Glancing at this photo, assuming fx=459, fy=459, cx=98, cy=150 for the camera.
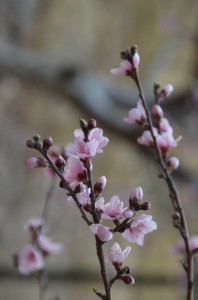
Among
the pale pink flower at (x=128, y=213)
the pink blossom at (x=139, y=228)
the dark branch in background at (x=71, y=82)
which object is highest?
the dark branch in background at (x=71, y=82)

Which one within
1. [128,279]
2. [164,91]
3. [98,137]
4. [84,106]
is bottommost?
[128,279]

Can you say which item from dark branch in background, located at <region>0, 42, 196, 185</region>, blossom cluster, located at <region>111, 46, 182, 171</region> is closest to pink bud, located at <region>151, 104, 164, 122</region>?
blossom cluster, located at <region>111, 46, 182, 171</region>

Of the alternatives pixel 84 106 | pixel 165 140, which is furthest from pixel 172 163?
pixel 84 106

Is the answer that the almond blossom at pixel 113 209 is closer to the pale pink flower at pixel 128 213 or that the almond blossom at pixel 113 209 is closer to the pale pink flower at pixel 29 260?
the pale pink flower at pixel 128 213

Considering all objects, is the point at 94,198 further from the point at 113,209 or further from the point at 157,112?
the point at 157,112

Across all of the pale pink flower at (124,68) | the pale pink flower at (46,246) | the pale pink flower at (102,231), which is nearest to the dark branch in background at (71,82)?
the pale pink flower at (46,246)
